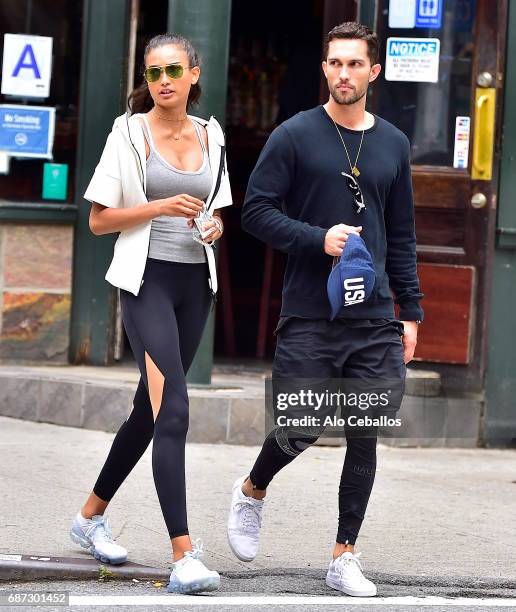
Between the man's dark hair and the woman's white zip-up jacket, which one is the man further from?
the woman's white zip-up jacket

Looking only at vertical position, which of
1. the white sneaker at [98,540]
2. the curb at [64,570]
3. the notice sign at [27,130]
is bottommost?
the curb at [64,570]

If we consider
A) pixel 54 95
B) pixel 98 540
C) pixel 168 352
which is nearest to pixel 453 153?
pixel 54 95

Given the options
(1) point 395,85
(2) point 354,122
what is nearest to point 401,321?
(2) point 354,122

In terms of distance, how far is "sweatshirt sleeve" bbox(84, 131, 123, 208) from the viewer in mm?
4898

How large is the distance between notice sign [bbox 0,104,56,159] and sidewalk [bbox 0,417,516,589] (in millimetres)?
1586

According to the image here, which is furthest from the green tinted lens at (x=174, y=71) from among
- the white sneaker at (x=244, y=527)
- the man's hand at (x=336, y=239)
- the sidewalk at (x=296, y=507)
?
the sidewalk at (x=296, y=507)

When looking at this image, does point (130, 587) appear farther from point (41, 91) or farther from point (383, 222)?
point (41, 91)

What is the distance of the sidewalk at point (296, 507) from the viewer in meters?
5.38

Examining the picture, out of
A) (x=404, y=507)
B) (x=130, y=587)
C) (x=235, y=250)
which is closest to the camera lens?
(x=130, y=587)

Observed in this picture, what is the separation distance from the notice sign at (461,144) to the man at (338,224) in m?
3.00

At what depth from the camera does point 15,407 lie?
7.97 metres

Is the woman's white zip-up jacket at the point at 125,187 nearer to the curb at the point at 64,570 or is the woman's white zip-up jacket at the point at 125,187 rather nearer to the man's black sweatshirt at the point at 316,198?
the man's black sweatshirt at the point at 316,198

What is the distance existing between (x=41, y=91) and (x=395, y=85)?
2040 millimetres

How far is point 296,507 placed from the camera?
6418 mm
